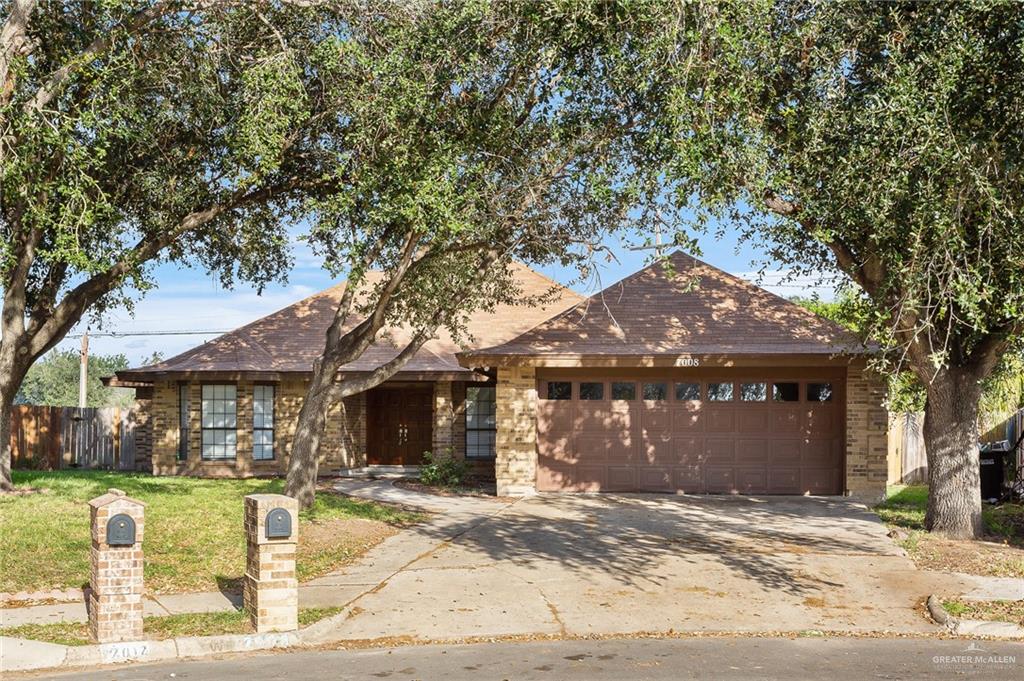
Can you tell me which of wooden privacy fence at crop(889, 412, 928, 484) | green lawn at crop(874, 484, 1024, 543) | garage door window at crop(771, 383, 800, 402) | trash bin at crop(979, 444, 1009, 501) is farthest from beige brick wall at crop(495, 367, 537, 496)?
wooden privacy fence at crop(889, 412, 928, 484)

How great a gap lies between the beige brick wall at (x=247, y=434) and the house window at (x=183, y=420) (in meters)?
0.11

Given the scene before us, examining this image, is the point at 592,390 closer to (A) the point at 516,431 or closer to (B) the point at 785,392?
(A) the point at 516,431

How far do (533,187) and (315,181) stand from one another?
4.57 m

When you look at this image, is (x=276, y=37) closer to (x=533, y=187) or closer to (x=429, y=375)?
(x=533, y=187)

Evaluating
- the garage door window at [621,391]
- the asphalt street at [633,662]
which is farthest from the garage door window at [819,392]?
the asphalt street at [633,662]

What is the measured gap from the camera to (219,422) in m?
23.9

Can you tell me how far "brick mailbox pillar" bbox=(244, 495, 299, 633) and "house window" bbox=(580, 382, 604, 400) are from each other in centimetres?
1090

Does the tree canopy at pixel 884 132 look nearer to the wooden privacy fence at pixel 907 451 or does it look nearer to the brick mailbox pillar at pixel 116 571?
the brick mailbox pillar at pixel 116 571

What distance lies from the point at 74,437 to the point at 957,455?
2294 centimetres

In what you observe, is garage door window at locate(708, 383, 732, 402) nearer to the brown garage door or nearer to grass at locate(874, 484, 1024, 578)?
the brown garage door

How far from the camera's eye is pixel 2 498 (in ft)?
49.6

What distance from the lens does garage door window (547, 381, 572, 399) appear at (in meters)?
20.2

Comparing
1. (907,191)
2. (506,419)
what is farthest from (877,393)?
(907,191)

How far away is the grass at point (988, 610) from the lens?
33.7ft
